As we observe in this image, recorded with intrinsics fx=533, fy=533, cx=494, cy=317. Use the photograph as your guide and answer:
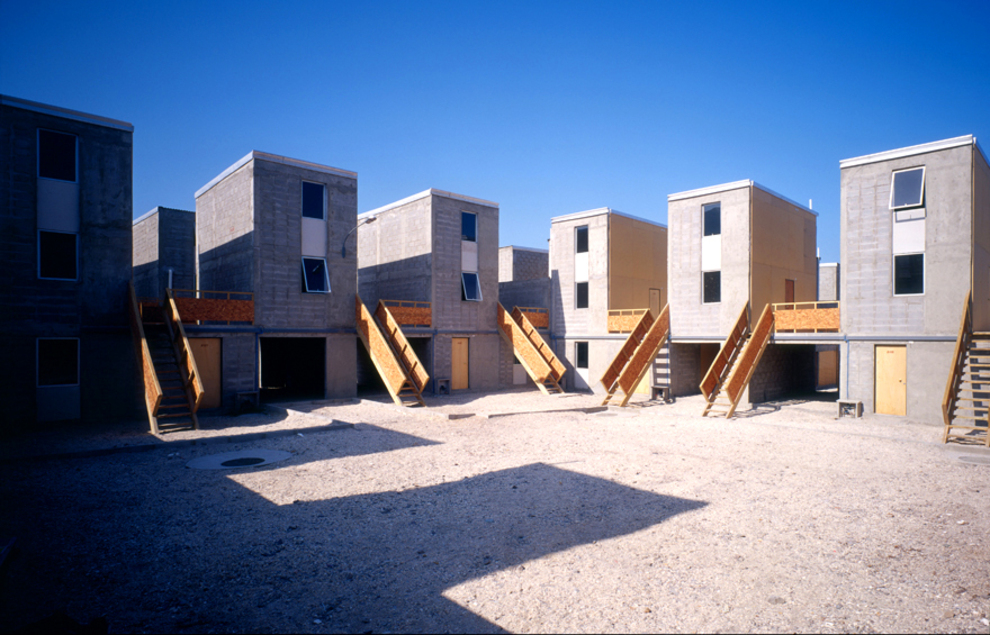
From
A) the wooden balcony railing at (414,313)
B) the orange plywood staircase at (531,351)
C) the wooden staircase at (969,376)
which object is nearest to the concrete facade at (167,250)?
the wooden balcony railing at (414,313)

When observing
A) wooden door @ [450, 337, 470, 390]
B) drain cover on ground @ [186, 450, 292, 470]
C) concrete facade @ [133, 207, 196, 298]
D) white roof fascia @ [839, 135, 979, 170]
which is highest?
white roof fascia @ [839, 135, 979, 170]

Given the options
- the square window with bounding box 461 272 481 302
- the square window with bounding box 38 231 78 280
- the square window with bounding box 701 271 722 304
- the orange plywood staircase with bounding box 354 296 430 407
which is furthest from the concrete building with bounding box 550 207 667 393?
the square window with bounding box 38 231 78 280

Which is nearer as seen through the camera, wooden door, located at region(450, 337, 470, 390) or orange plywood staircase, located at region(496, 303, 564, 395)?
orange plywood staircase, located at region(496, 303, 564, 395)

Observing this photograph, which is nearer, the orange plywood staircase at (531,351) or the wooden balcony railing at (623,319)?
the orange plywood staircase at (531,351)

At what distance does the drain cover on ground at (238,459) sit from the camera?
34.7 feet

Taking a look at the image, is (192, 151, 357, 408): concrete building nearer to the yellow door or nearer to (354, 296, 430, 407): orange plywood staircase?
(354, 296, 430, 407): orange plywood staircase

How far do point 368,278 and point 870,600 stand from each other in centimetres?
2544

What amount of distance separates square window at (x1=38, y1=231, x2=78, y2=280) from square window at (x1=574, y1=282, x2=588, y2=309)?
19.6 meters

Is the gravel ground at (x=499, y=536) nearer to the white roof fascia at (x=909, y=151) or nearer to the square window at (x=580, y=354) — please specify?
the white roof fascia at (x=909, y=151)

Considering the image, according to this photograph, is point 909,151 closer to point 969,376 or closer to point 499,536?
A: point 969,376

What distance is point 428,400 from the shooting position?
20875 millimetres

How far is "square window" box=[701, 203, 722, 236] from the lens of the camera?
834 inches

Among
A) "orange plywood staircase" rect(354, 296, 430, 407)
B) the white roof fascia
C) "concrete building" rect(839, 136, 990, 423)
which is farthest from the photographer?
"orange plywood staircase" rect(354, 296, 430, 407)

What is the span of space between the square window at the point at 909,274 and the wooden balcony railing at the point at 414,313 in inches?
665
